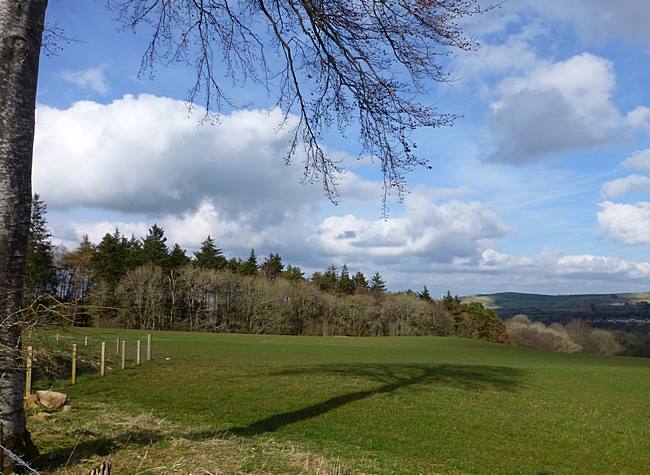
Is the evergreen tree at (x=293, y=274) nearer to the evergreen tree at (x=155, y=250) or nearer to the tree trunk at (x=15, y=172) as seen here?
the evergreen tree at (x=155, y=250)

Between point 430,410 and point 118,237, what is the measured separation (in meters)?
66.9

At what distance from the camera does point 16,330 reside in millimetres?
4262

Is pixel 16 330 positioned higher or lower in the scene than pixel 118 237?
lower

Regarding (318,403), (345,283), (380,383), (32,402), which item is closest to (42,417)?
(32,402)

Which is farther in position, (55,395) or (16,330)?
(55,395)

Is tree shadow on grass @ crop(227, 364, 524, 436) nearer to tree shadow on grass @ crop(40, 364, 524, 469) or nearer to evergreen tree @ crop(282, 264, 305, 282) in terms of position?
tree shadow on grass @ crop(40, 364, 524, 469)

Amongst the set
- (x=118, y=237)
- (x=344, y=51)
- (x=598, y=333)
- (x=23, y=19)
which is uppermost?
(x=118, y=237)

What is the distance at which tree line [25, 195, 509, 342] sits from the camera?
7131 cm

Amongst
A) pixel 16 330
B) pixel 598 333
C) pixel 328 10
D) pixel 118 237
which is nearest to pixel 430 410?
pixel 328 10

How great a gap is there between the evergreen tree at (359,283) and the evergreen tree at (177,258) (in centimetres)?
3420

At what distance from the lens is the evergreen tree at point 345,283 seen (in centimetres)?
9990

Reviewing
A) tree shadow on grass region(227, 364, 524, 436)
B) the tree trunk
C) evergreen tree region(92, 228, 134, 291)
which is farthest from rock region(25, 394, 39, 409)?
evergreen tree region(92, 228, 134, 291)

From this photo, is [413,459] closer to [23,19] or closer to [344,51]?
[344,51]

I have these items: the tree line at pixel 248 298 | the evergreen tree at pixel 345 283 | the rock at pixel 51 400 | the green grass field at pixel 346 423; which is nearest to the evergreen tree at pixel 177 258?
the tree line at pixel 248 298
